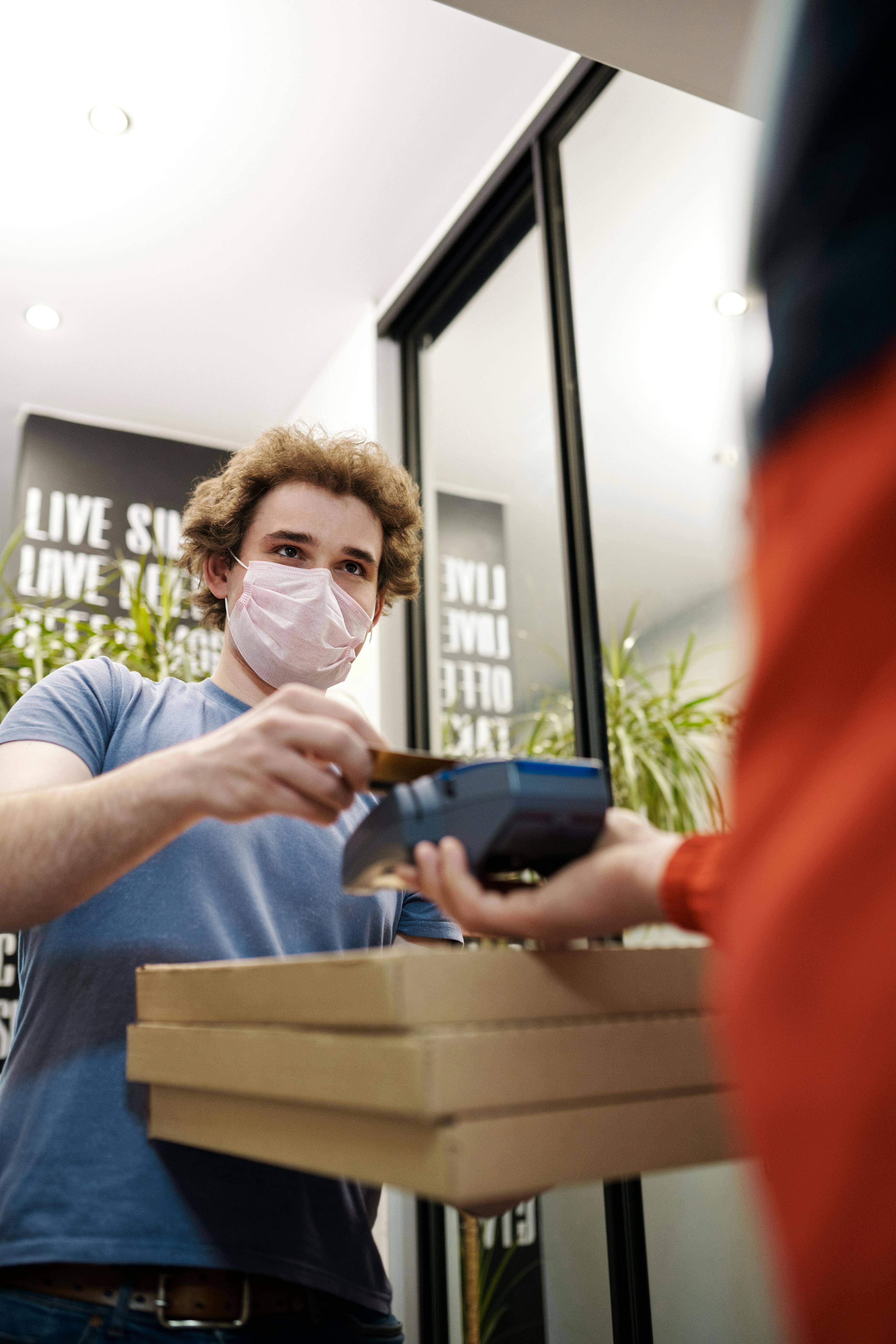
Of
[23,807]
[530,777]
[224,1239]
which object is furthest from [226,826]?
[530,777]

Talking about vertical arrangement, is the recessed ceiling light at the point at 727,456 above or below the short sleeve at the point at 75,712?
above

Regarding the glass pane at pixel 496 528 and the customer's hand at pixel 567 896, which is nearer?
the customer's hand at pixel 567 896

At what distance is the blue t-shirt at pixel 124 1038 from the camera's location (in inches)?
34.9

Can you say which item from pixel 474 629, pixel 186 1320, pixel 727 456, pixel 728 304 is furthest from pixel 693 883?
pixel 474 629

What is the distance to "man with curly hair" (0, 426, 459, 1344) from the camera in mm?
821

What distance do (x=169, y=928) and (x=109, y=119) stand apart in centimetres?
272

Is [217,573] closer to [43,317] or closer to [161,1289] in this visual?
[161,1289]

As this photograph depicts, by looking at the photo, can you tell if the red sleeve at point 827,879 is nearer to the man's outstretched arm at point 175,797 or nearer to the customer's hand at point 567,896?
the customer's hand at point 567,896

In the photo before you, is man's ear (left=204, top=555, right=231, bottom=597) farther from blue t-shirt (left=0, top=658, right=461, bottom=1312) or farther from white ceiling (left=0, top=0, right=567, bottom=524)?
white ceiling (left=0, top=0, right=567, bottom=524)

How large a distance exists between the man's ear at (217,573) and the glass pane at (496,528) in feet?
4.01

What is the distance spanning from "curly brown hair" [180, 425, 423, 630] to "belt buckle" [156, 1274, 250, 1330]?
94 cm

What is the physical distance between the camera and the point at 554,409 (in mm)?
2744

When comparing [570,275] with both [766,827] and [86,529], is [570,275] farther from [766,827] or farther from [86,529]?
[766,827]

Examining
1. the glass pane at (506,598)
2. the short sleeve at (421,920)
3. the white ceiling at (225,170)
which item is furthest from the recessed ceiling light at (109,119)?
the short sleeve at (421,920)
